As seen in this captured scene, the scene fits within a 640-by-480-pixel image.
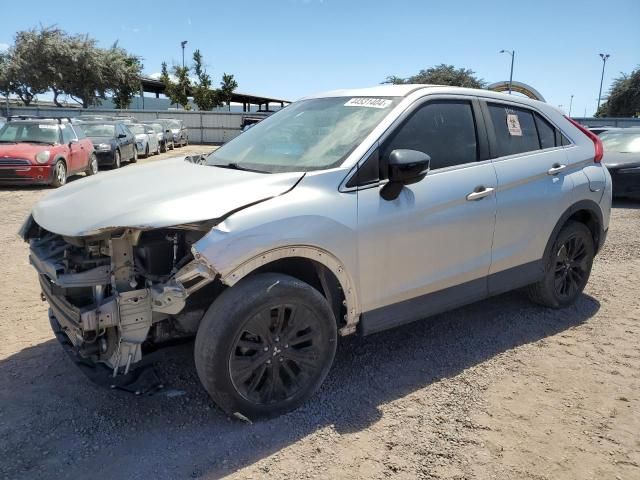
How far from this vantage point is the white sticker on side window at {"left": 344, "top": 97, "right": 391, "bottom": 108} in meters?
3.36

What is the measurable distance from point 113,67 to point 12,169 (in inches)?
1394

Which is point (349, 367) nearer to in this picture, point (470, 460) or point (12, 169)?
point (470, 460)

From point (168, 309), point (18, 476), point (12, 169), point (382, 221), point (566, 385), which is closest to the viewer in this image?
point (18, 476)

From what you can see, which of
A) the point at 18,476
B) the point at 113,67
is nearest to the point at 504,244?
the point at 18,476

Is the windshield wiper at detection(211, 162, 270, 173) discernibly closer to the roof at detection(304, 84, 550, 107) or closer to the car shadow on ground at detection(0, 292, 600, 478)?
the roof at detection(304, 84, 550, 107)

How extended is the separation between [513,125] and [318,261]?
2.19 meters

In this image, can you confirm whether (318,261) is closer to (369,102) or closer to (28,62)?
(369,102)

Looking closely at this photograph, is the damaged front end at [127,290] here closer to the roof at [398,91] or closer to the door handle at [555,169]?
the roof at [398,91]

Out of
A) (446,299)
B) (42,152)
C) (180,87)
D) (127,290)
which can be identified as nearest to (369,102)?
(446,299)

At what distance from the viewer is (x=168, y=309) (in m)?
2.59

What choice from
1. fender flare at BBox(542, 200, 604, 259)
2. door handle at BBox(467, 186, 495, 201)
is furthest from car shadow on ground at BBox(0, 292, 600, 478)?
door handle at BBox(467, 186, 495, 201)

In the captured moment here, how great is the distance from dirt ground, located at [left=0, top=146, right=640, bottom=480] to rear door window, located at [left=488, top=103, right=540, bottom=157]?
1481 mm

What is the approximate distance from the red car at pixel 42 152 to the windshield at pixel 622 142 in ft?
41.7

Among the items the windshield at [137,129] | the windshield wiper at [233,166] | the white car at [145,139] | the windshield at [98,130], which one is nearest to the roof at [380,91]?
the windshield wiper at [233,166]
